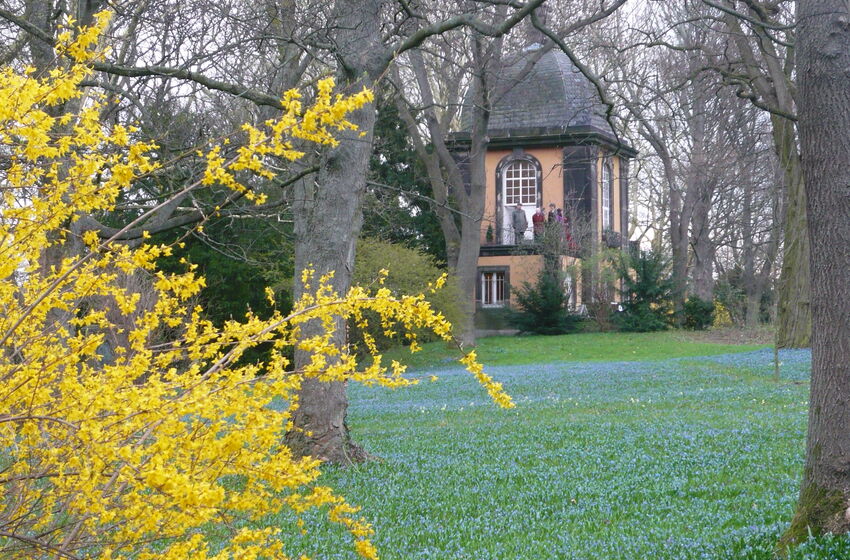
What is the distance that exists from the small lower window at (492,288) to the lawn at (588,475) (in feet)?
82.8

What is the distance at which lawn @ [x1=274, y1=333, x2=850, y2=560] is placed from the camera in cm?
542

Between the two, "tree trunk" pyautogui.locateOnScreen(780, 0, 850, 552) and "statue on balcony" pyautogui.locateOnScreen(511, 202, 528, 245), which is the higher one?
"statue on balcony" pyautogui.locateOnScreen(511, 202, 528, 245)

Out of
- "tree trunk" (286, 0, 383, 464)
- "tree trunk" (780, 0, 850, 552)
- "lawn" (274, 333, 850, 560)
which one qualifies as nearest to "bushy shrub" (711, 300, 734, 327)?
"lawn" (274, 333, 850, 560)

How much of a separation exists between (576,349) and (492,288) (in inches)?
451

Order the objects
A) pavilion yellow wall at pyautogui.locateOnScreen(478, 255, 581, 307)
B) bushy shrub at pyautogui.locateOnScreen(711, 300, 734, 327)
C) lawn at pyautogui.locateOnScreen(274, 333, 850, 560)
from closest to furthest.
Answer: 1. lawn at pyautogui.locateOnScreen(274, 333, 850, 560)
2. pavilion yellow wall at pyautogui.locateOnScreen(478, 255, 581, 307)
3. bushy shrub at pyautogui.locateOnScreen(711, 300, 734, 327)

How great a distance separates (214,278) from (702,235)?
23509 millimetres

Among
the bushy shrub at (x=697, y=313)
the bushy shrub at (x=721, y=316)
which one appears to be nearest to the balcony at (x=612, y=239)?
the bushy shrub at (x=721, y=316)

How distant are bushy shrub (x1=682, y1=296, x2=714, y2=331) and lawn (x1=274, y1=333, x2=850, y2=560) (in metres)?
20.3

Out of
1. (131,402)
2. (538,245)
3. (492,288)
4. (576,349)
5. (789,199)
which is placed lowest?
(576,349)

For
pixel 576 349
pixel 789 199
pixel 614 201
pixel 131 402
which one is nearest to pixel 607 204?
pixel 614 201

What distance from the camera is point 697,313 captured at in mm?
36656

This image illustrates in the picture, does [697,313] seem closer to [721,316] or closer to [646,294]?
[646,294]

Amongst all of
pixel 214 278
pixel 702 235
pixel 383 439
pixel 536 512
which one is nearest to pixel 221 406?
pixel 536 512

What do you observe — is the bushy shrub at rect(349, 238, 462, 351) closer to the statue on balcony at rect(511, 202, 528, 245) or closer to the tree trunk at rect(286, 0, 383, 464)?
the statue on balcony at rect(511, 202, 528, 245)
